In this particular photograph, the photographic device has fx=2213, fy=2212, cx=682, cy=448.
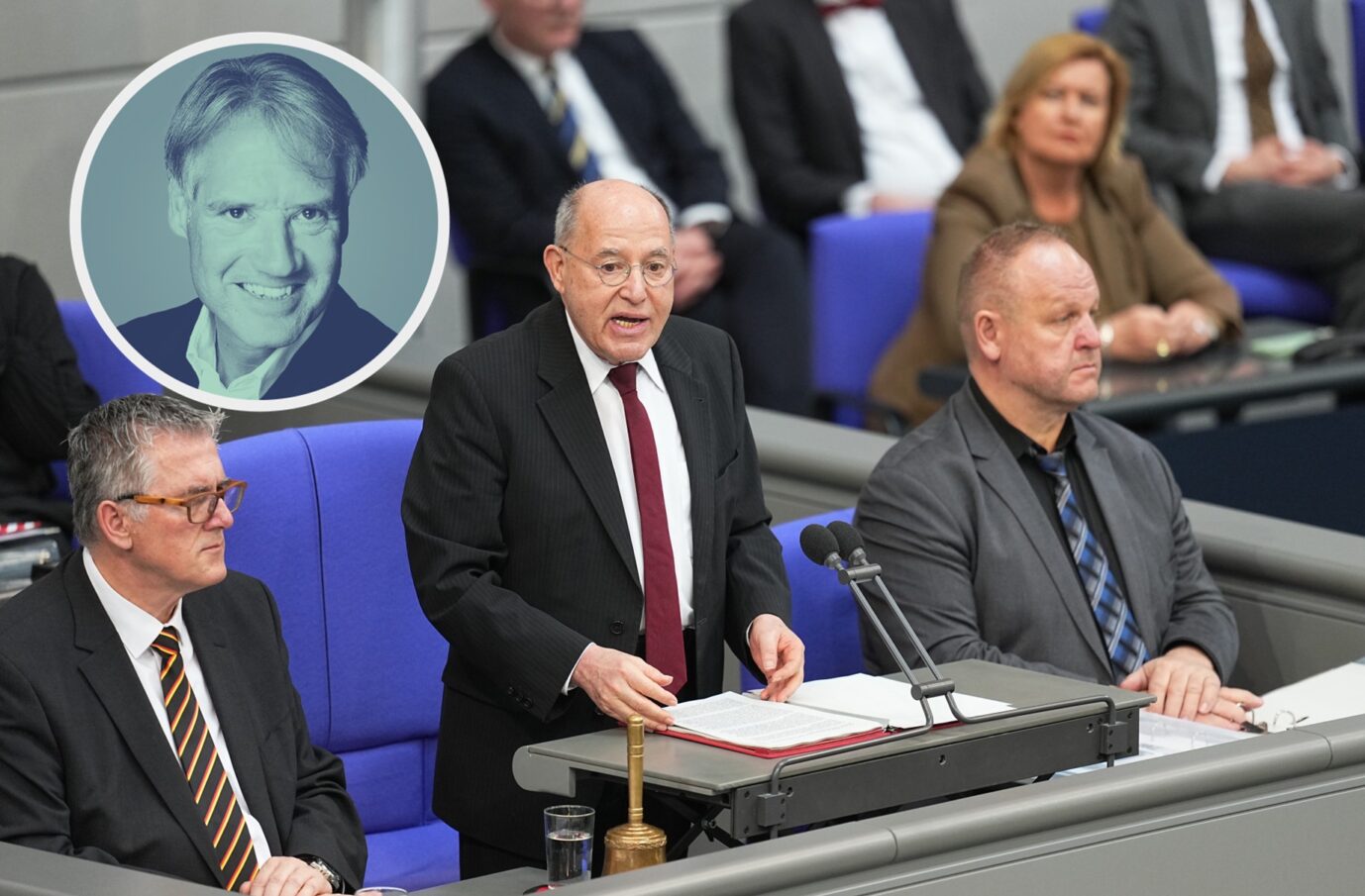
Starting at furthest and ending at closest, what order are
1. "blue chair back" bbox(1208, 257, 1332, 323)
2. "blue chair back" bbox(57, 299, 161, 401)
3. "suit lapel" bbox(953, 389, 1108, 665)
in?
"blue chair back" bbox(1208, 257, 1332, 323)
"blue chair back" bbox(57, 299, 161, 401)
"suit lapel" bbox(953, 389, 1108, 665)

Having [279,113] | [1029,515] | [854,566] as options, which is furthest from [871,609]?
[279,113]

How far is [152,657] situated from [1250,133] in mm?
4183

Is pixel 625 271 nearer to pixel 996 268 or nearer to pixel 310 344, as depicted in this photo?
pixel 310 344

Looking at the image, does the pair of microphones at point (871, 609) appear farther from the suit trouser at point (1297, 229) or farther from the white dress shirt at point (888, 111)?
the suit trouser at point (1297, 229)

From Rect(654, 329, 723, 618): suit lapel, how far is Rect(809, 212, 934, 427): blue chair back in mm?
2029

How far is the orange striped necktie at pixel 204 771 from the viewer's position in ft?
7.91

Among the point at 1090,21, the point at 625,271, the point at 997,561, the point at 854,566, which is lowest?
the point at 997,561

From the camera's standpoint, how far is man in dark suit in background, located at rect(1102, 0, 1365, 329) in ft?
18.2

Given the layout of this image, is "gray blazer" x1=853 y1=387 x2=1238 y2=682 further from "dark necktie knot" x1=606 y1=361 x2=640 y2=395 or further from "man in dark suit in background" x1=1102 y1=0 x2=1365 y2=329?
"man in dark suit in background" x1=1102 y1=0 x2=1365 y2=329

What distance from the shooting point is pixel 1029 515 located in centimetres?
304

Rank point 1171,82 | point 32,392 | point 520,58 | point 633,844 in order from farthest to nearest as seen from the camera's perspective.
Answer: point 1171,82 → point 520,58 → point 32,392 → point 633,844

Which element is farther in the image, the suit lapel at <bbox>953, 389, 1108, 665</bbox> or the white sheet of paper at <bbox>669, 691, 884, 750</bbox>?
the suit lapel at <bbox>953, 389, 1108, 665</bbox>

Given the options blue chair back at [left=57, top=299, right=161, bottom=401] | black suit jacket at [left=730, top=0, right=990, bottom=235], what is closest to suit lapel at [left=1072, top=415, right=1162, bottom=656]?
blue chair back at [left=57, top=299, right=161, bottom=401]

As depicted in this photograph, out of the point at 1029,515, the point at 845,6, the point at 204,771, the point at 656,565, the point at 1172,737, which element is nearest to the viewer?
the point at 204,771
